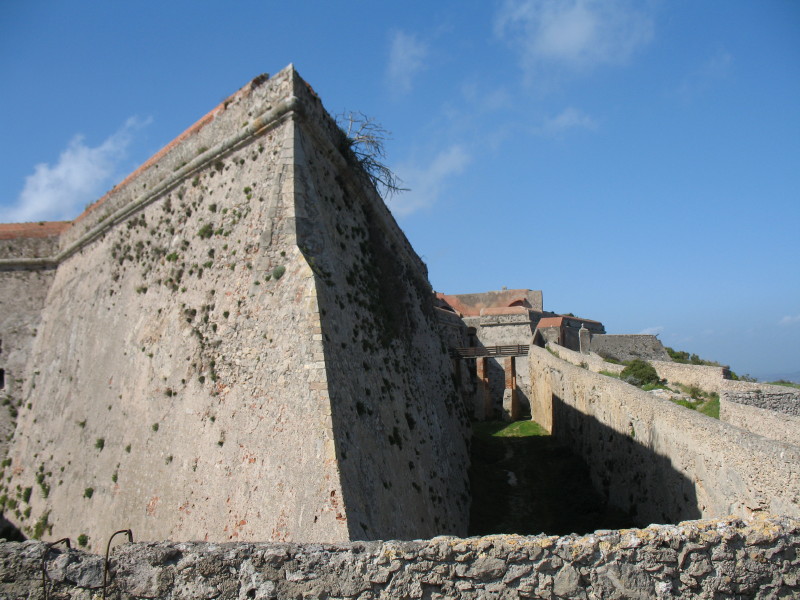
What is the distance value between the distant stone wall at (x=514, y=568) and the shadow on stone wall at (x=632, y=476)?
495 centimetres

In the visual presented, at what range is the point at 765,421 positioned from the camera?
1030 cm

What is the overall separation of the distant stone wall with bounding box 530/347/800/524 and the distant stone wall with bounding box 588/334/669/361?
73.6 feet

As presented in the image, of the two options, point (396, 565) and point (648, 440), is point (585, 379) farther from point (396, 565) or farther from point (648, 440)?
point (396, 565)

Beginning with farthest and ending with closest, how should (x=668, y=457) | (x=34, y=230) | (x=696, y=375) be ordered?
(x=696, y=375) < (x=34, y=230) < (x=668, y=457)

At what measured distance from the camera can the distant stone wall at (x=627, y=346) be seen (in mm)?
37219

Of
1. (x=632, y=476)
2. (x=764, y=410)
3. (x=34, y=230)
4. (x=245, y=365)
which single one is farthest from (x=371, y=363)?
(x=34, y=230)

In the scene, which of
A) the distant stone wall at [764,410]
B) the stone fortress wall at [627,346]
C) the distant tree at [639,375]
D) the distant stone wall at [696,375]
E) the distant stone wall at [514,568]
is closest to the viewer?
the distant stone wall at [514,568]

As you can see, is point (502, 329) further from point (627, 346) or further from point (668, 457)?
point (668, 457)

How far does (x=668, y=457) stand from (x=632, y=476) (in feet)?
6.78

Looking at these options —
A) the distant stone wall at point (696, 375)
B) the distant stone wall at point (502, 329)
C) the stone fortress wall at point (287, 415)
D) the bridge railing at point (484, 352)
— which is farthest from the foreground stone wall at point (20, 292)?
the distant stone wall at point (502, 329)

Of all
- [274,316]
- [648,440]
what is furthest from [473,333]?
[274,316]

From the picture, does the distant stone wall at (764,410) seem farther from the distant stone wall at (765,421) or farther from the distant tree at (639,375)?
the distant tree at (639,375)

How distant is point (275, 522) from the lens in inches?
270

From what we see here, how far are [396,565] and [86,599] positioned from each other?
2098 mm
